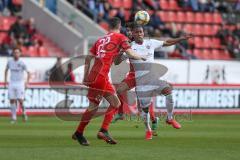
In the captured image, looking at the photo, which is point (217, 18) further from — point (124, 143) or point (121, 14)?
point (124, 143)

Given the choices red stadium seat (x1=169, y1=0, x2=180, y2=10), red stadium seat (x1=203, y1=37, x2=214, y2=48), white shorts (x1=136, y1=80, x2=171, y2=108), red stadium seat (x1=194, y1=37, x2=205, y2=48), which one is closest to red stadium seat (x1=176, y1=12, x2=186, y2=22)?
red stadium seat (x1=169, y1=0, x2=180, y2=10)

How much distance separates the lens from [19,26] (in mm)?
29562

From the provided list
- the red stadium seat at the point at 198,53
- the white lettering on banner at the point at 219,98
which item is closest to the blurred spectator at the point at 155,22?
the red stadium seat at the point at 198,53

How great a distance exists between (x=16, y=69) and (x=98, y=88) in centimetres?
855

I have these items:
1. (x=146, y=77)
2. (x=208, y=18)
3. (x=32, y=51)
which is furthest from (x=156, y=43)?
(x=208, y=18)

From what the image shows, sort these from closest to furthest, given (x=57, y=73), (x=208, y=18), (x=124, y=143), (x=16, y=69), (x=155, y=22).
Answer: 1. (x=124, y=143)
2. (x=16, y=69)
3. (x=57, y=73)
4. (x=155, y=22)
5. (x=208, y=18)

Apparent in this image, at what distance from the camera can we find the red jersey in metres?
14.4

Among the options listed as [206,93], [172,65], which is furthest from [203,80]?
[206,93]

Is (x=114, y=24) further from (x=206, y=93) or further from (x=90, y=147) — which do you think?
(x=206, y=93)

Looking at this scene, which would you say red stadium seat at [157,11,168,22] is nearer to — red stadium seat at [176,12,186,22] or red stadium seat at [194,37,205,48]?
red stadium seat at [176,12,186,22]

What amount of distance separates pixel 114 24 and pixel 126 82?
3005mm

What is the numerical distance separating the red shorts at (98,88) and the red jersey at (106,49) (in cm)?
11

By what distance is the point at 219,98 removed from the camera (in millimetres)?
28469

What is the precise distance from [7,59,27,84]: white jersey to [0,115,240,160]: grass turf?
2135 mm
